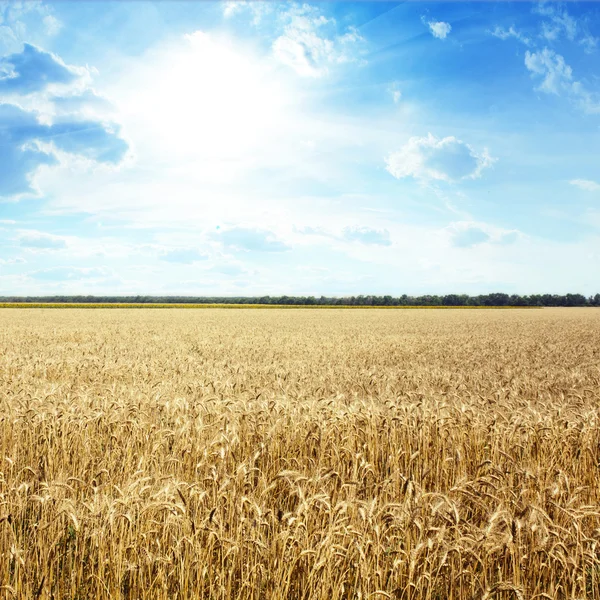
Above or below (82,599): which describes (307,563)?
A: above

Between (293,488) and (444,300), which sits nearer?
(293,488)

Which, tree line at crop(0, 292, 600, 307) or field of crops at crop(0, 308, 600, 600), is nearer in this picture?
field of crops at crop(0, 308, 600, 600)

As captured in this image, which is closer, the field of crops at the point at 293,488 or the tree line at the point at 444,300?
the field of crops at the point at 293,488

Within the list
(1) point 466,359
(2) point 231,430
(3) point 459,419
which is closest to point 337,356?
(1) point 466,359

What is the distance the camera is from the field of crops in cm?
325

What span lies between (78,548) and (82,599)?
352 millimetres

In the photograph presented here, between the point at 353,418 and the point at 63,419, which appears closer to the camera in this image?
the point at 63,419

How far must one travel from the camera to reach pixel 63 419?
6.29 metres

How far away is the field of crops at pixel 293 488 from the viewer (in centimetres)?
325

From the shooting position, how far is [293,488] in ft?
Answer: 14.7

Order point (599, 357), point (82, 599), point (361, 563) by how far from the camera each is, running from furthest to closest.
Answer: point (599, 357)
point (82, 599)
point (361, 563)

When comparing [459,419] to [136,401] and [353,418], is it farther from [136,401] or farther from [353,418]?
[136,401]

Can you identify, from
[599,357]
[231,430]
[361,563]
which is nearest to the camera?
[361,563]

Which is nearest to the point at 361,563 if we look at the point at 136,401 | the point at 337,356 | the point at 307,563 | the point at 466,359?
the point at 307,563
